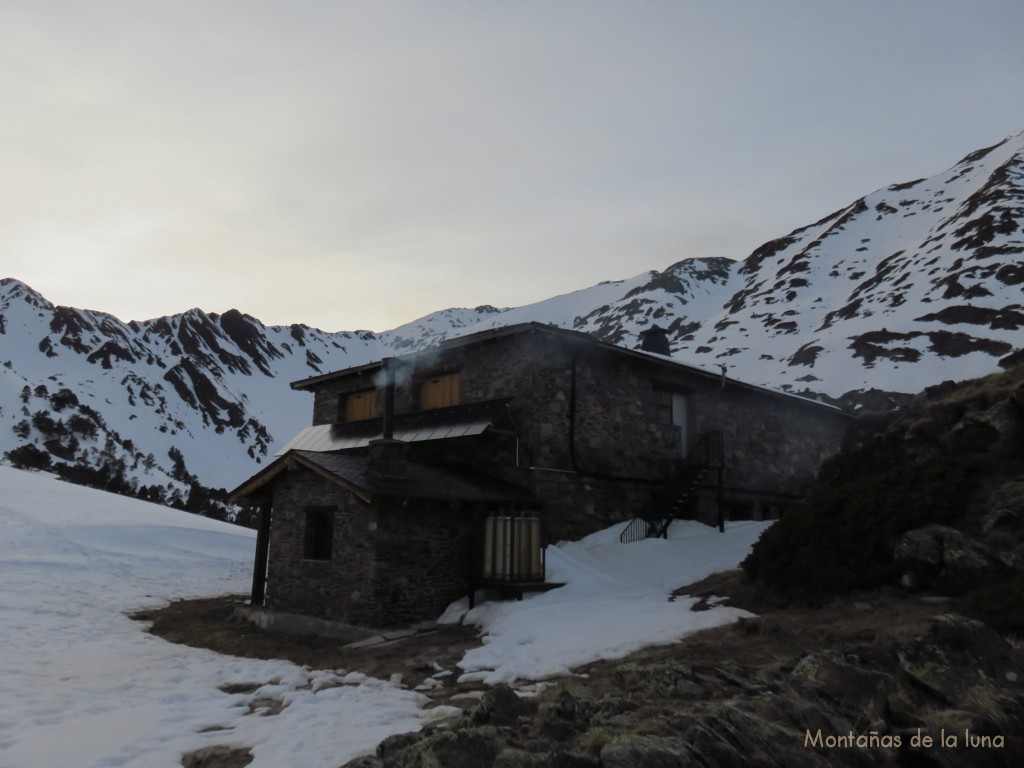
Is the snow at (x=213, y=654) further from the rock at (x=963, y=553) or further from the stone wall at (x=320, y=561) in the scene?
the rock at (x=963, y=553)

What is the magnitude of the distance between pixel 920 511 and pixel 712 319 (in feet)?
307

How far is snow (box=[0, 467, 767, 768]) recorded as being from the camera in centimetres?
727

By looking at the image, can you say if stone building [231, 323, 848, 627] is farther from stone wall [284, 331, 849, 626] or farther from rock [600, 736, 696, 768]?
rock [600, 736, 696, 768]

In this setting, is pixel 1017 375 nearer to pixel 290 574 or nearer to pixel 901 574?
pixel 901 574

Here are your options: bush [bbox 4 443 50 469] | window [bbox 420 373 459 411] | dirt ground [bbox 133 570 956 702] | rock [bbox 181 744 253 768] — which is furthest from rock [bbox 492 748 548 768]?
bush [bbox 4 443 50 469]

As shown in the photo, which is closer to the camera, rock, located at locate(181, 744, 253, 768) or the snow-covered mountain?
rock, located at locate(181, 744, 253, 768)

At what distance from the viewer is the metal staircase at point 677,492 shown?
1802 cm

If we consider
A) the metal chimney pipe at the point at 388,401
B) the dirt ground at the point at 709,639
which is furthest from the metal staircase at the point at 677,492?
the metal chimney pipe at the point at 388,401

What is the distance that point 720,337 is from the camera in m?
85.8

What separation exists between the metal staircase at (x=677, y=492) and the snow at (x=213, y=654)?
485mm

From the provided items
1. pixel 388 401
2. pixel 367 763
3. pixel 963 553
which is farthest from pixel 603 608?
pixel 367 763

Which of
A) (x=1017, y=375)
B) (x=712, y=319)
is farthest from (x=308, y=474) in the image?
(x=712, y=319)

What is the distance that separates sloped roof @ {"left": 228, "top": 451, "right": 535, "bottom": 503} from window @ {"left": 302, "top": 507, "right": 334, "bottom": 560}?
1064 mm

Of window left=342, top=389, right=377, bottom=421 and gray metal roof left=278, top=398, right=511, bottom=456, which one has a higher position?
window left=342, top=389, right=377, bottom=421
